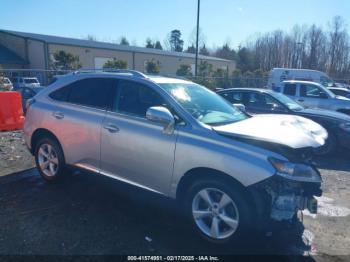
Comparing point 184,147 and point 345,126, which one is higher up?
point 184,147

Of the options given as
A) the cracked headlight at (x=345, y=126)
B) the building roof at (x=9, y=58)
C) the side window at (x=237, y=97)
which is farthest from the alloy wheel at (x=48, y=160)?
the building roof at (x=9, y=58)

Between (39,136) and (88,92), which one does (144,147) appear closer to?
(88,92)

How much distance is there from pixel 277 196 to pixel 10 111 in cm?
804

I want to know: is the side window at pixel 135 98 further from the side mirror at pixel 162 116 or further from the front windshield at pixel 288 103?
the front windshield at pixel 288 103

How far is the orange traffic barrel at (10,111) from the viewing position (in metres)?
8.42

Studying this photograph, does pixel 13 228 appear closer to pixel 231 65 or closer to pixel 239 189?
pixel 239 189

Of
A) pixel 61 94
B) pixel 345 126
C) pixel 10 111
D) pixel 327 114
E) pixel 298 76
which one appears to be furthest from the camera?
pixel 298 76

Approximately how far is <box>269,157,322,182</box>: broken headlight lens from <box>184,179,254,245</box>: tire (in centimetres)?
43

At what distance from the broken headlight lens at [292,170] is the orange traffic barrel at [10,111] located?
7822 mm

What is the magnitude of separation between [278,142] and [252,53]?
7091cm

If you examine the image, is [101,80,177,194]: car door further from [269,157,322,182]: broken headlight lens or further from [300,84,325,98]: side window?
[300,84,325,98]: side window

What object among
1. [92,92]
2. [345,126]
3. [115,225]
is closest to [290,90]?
[345,126]

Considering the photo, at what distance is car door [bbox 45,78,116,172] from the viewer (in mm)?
4301

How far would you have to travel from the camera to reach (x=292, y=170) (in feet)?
9.93
